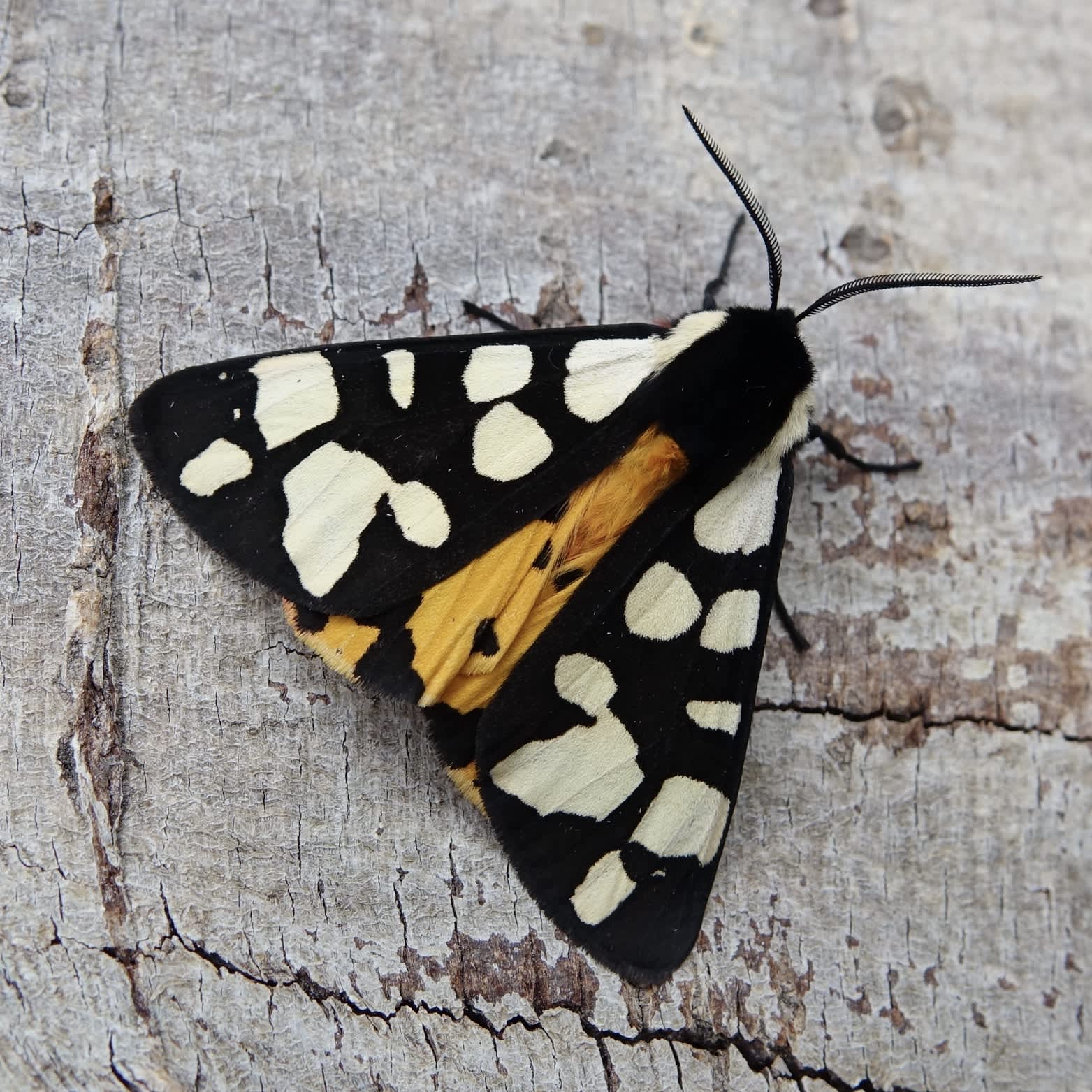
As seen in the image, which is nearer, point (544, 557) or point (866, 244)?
point (544, 557)

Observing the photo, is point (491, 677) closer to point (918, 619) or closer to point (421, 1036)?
point (421, 1036)

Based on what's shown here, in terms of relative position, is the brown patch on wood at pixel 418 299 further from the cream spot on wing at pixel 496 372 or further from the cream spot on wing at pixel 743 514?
the cream spot on wing at pixel 743 514

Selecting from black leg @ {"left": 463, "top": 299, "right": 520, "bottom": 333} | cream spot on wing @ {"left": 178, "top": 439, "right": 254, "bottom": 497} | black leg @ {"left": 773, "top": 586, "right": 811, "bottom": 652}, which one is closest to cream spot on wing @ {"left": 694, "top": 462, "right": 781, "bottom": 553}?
black leg @ {"left": 773, "top": 586, "right": 811, "bottom": 652}

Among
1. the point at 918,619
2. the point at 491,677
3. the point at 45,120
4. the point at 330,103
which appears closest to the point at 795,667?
the point at 918,619

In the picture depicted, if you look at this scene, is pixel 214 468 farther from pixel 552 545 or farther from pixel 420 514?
pixel 552 545

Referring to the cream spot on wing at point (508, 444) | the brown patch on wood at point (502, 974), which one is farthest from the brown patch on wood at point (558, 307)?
the brown patch on wood at point (502, 974)

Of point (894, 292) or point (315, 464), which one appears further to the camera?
point (894, 292)

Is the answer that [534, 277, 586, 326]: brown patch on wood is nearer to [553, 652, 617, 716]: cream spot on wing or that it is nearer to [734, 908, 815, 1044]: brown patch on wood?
[553, 652, 617, 716]: cream spot on wing

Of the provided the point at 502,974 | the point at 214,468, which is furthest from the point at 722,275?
the point at 502,974
